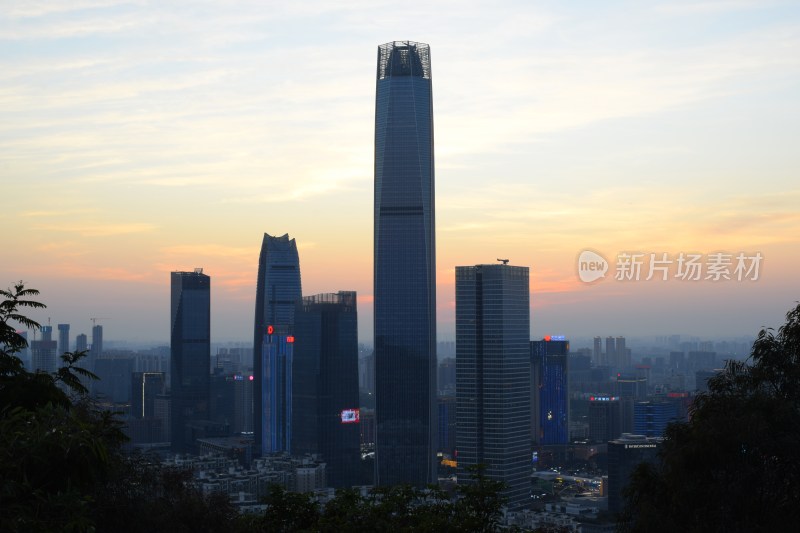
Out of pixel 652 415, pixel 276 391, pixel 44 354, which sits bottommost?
pixel 652 415

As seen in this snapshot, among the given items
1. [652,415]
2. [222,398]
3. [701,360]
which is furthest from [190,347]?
[701,360]

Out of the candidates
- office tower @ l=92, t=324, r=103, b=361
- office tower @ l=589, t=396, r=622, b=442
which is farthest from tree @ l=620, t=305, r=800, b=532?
office tower @ l=92, t=324, r=103, b=361

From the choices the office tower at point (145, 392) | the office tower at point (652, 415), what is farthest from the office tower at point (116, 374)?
the office tower at point (652, 415)

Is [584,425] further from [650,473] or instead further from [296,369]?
[650,473]

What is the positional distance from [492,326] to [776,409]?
84000 millimetres

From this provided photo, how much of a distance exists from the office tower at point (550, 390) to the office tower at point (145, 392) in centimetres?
6125

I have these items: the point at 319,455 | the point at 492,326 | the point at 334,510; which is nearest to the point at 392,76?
the point at 492,326

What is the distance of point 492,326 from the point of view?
94688 millimetres

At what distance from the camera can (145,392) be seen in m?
151

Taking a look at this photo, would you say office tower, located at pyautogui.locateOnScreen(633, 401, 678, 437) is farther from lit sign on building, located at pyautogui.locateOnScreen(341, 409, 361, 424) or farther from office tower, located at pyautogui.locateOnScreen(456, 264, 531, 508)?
lit sign on building, located at pyautogui.locateOnScreen(341, 409, 361, 424)

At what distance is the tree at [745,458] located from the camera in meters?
10.9

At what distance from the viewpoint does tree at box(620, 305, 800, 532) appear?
35.8 feet

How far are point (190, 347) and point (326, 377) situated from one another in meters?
39.0

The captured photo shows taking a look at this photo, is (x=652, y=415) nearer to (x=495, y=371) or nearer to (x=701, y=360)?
(x=495, y=371)
